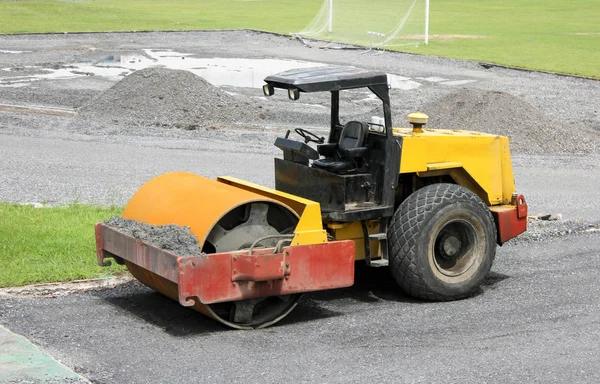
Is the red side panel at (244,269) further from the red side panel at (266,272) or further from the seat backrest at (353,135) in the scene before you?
the seat backrest at (353,135)

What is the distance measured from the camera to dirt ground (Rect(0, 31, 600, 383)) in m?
7.29

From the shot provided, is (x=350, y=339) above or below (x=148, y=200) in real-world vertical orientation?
below

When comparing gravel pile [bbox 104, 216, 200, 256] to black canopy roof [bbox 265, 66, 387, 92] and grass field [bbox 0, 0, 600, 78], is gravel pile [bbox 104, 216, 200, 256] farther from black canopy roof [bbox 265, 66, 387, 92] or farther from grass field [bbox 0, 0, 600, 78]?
grass field [bbox 0, 0, 600, 78]

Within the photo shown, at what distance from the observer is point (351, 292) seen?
9.26 meters

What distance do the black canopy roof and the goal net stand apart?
1064 inches

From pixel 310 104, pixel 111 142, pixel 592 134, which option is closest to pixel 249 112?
pixel 310 104

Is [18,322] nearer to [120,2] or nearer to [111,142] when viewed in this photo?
[111,142]

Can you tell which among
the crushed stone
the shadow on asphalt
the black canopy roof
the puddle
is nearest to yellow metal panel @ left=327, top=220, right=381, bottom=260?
the shadow on asphalt

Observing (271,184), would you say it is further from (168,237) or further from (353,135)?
(168,237)

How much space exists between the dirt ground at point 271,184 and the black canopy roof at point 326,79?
6.54 feet

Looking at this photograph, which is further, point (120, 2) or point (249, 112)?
point (120, 2)

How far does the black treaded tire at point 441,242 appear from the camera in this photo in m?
8.63

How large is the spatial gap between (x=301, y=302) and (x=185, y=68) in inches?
829

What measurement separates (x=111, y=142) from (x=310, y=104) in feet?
20.3
